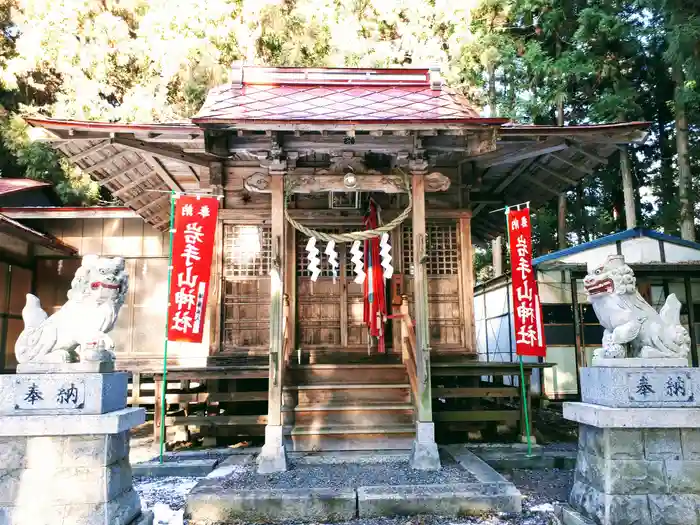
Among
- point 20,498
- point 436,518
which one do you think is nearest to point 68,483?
point 20,498

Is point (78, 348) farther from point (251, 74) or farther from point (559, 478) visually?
point (559, 478)

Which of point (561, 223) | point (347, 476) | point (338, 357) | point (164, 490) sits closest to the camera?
point (347, 476)

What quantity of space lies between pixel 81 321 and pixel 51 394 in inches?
Answer: 25.6

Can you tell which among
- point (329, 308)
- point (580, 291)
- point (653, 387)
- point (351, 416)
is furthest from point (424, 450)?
point (580, 291)

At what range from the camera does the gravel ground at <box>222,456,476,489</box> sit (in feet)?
17.9

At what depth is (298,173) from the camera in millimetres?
7258

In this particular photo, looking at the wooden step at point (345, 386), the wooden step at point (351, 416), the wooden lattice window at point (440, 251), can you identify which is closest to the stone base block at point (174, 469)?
the wooden step at point (351, 416)

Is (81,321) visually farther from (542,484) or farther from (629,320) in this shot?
(542,484)

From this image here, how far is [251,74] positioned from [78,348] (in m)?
5.23

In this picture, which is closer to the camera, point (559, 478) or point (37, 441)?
point (37, 441)

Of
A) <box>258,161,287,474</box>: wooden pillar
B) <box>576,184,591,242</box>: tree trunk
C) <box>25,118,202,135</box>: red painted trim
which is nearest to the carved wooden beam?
<box>258,161,287,474</box>: wooden pillar

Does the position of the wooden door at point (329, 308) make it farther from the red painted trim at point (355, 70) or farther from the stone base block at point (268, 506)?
the stone base block at point (268, 506)

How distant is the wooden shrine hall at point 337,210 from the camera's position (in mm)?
6402

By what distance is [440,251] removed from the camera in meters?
8.91
